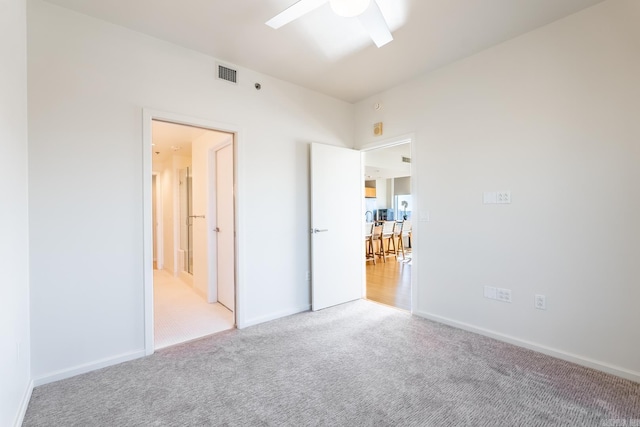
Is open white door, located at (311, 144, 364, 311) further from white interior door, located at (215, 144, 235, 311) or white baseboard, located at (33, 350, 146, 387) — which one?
white baseboard, located at (33, 350, 146, 387)

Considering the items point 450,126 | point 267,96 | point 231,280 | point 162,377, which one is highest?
point 267,96

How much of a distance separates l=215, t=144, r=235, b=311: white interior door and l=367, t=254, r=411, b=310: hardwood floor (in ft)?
6.19

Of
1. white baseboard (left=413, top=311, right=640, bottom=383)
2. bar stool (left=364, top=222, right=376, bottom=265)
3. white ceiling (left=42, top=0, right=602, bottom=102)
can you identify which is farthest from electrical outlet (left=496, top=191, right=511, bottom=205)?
bar stool (left=364, top=222, right=376, bottom=265)

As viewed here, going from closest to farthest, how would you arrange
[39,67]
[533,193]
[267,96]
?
[39,67] → [533,193] → [267,96]

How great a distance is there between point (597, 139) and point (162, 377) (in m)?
3.64

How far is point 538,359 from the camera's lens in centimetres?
232

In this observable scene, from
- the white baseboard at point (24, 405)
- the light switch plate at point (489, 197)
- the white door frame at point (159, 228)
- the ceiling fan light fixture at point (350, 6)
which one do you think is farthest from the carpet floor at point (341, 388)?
the white door frame at point (159, 228)

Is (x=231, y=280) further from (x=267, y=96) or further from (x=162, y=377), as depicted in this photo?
(x=267, y=96)

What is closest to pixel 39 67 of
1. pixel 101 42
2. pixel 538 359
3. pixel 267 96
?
pixel 101 42

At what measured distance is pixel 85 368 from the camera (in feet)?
7.17

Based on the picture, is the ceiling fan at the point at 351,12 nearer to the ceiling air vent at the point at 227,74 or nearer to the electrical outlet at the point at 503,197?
the ceiling air vent at the point at 227,74

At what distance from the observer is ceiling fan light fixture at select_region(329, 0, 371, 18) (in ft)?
5.80

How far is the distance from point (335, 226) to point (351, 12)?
2.33 meters

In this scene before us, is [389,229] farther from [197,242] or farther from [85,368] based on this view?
[85,368]
